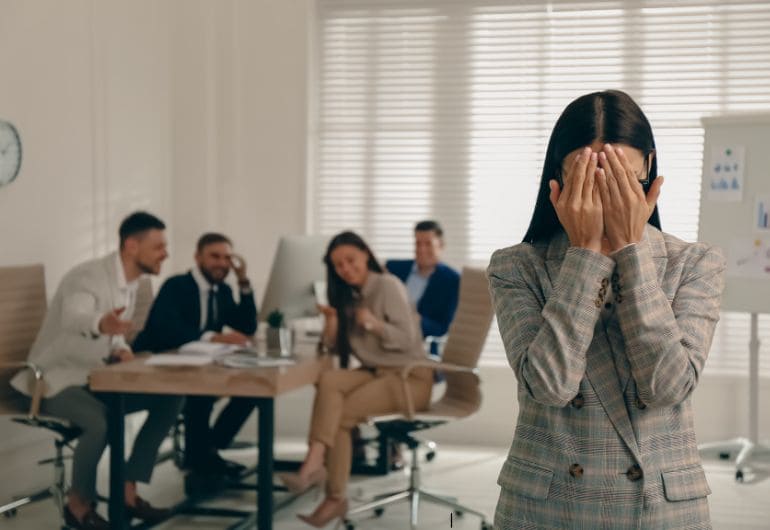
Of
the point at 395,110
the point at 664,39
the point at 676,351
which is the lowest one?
the point at 676,351

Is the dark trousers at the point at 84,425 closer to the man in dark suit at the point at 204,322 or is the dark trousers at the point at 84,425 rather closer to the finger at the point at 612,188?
the man in dark suit at the point at 204,322

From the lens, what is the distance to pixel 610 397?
4.80 ft

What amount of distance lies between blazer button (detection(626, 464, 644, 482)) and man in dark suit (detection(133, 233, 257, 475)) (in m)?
4.26

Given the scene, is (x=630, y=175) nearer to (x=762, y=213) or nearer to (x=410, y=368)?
(x=410, y=368)

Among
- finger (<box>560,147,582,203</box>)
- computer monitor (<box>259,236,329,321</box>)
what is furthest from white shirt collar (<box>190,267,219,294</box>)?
finger (<box>560,147,582,203</box>)

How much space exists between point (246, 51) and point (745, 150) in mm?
3178

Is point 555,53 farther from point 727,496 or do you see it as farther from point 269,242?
point 727,496

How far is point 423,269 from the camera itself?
6.38 m

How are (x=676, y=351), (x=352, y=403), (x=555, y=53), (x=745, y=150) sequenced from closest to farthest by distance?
(x=676, y=351)
(x=352, y=403)
(x=745, y=150)
(x=555, y=53)

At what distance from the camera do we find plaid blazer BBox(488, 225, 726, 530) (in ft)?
4.70

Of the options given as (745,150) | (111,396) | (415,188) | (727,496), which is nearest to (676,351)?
(111,396)

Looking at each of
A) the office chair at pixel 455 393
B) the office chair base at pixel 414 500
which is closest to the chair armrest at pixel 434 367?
the office chair at pixel 455 393

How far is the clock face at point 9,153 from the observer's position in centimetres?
528

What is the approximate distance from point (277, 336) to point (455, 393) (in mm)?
881
